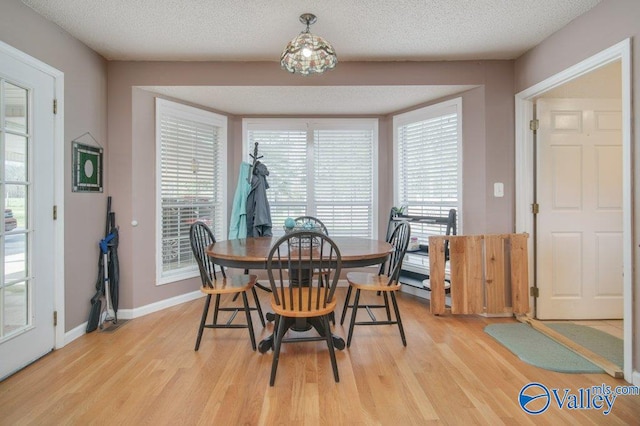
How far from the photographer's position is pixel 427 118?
11.7 ft

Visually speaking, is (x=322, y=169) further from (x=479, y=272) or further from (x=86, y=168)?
(x=86, y=168)

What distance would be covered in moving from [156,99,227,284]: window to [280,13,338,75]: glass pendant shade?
1780mm

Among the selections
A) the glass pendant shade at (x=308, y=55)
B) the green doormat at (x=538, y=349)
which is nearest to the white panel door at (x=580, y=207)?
the green doormat at (x=538, y=349)

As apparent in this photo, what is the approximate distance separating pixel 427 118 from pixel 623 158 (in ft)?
6.12

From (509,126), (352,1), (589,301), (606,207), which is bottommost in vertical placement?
(589,301)

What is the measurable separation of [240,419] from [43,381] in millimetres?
1366

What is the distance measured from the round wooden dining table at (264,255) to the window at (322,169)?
1515 mm

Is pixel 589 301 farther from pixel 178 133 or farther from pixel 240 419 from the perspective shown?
pixel 178 133

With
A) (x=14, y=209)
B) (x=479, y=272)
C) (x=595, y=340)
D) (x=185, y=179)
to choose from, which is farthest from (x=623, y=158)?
(x=14, y=209)

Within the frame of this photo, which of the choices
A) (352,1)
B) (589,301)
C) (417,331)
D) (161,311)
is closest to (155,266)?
(161,311)

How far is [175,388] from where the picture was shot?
1.85m

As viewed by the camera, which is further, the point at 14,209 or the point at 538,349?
the point at 538,349

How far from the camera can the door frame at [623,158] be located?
1932 mm

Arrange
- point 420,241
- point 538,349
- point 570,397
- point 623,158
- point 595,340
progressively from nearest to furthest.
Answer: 1. point 570,397
2. point 623,158
3. point 538,349
4. point 595,340
5. point 420,241
